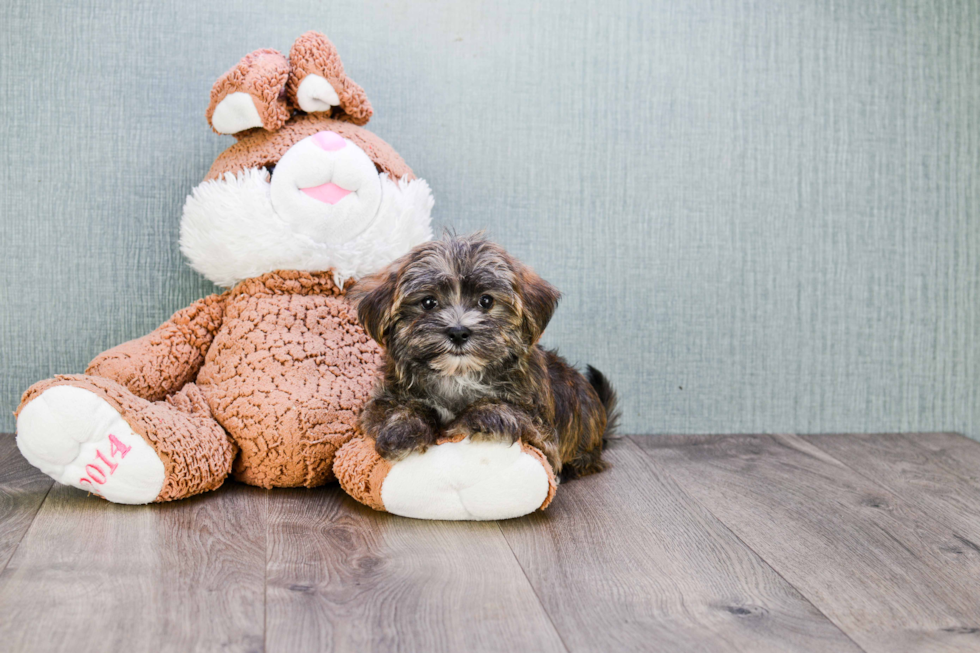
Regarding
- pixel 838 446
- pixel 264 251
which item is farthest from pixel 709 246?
pixel 264 251

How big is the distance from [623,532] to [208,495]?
35.4 inches

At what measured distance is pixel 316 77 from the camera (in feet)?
6.34

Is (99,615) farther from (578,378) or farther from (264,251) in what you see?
(578,378)

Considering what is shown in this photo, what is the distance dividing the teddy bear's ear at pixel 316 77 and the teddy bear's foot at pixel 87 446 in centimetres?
83

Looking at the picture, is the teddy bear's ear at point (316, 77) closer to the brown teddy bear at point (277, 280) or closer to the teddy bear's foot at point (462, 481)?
the brown teddy bear at point (277, 280)

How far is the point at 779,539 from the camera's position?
1.66 meters

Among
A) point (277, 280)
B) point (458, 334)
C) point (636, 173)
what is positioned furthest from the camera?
point (636, 173)

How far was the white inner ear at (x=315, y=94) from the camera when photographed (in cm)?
193

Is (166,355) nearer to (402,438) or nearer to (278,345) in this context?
(278,345)

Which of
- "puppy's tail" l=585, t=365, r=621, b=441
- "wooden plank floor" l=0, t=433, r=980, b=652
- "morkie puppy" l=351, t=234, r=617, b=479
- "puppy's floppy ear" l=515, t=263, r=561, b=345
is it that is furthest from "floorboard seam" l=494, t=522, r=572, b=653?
"puppy's tail" l=585, t=365, r=621, b=441

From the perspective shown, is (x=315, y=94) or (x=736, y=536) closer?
(x=736, y=536)

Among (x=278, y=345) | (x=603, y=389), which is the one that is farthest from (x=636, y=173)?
(x=278, y=345)

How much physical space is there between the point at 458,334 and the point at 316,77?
2.65 ft

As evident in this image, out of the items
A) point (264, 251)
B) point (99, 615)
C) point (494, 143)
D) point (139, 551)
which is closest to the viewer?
point (99, 615)
